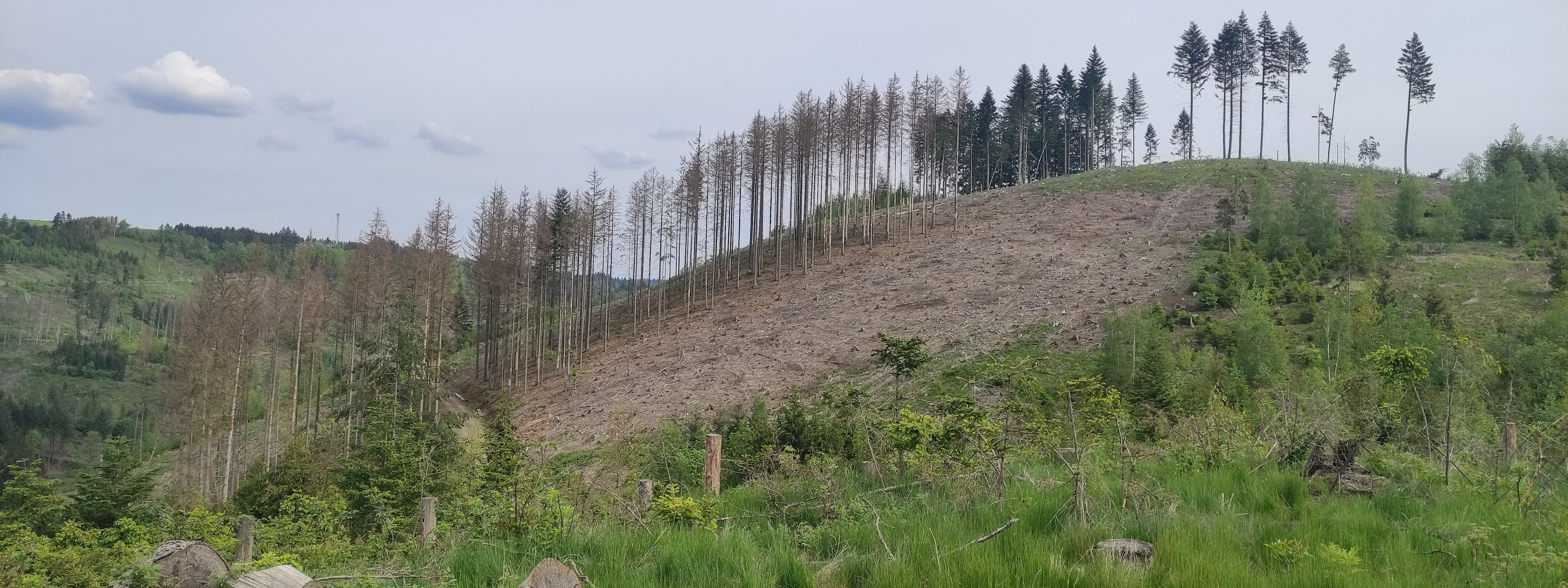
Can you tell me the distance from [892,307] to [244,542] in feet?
90.6

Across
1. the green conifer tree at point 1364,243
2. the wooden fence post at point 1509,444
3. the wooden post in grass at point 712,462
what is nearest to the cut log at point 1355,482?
the wooden fence post at point 1509,444

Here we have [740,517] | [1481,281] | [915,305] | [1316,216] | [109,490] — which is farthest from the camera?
[915,305]

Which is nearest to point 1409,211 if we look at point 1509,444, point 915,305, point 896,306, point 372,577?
point 915,305

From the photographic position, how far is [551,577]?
407 centimetres

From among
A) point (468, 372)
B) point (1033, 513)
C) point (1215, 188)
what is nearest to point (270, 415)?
point (468, 372)

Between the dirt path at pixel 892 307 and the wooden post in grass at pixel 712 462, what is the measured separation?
15.8m

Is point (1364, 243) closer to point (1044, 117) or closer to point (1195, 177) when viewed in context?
point (1195, 177)

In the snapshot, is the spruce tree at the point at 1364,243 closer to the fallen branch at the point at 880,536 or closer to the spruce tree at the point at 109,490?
A: the fallen branch at the point at 880,536

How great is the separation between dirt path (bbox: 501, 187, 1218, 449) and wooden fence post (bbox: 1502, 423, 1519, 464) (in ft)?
59.8

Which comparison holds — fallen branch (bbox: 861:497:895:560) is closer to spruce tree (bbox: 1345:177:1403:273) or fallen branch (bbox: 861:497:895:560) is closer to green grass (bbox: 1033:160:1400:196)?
spruce tree (bbox: 1345:177:1403:273)

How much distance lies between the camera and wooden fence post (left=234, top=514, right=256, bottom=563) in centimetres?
909

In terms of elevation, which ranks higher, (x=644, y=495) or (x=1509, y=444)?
(x=1509, y=444)

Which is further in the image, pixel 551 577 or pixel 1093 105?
pixel 1093 105

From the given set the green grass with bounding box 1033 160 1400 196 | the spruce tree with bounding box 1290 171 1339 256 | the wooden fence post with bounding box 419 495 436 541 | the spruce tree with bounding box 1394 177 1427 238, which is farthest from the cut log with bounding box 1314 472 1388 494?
the green grass with bounding box 1033 160 1400 196
